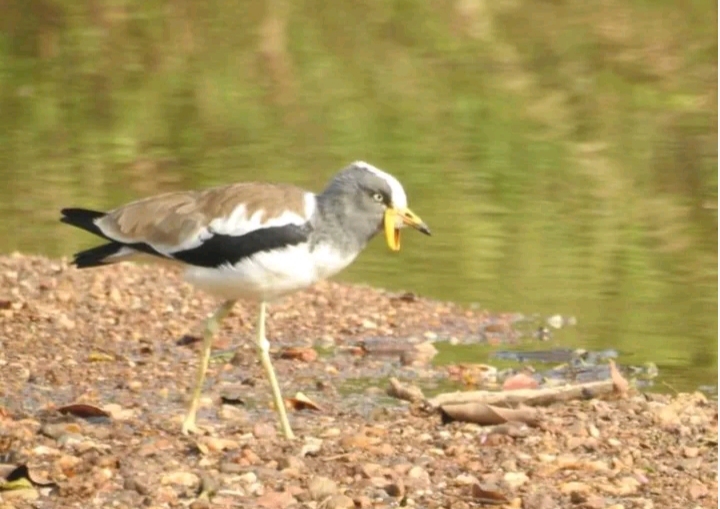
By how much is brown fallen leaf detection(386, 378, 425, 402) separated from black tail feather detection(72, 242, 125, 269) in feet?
4.64

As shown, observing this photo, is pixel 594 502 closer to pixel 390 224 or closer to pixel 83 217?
pixel 390 224

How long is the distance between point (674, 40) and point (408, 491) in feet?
43.8

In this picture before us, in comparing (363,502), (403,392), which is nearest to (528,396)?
(403,392)

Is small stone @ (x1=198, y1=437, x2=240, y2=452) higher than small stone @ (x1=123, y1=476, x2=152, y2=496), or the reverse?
small stone @ (x1=123, y1=476, x2=152, y2=496)

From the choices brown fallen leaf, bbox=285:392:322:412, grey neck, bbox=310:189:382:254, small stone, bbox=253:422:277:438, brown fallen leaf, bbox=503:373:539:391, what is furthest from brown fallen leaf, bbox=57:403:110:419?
brown fallen leaf, bbox=503:373:539:391

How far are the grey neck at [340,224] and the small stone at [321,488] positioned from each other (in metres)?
1.03

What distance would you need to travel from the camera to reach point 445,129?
48.6 ft

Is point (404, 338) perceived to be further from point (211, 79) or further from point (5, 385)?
point (211, 79)

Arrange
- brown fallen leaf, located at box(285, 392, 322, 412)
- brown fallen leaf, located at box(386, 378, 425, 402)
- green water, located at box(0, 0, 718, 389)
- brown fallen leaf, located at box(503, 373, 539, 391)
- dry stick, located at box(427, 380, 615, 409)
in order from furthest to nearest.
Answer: green water, located at box(0, 0, 718, 389), brown fallen leaf, located at box(503, 373, 539, 391), brown fallen leaf, located at box(386, 378, 425, 402), brown fallen leaf, located at box(285, 392, 322, 412), dry stick, located at box(427, 380, 615, 409)

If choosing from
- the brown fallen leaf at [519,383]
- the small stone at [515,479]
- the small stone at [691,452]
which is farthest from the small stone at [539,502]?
the brown fallen leaf at [519,383]

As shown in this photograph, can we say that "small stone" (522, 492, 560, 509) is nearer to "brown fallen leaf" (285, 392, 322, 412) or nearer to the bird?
the bird

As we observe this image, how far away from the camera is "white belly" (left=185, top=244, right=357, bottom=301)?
6512 mm

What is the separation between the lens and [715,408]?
7.47m

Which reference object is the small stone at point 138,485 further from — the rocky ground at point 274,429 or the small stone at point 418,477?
the small stone at point 418,477
